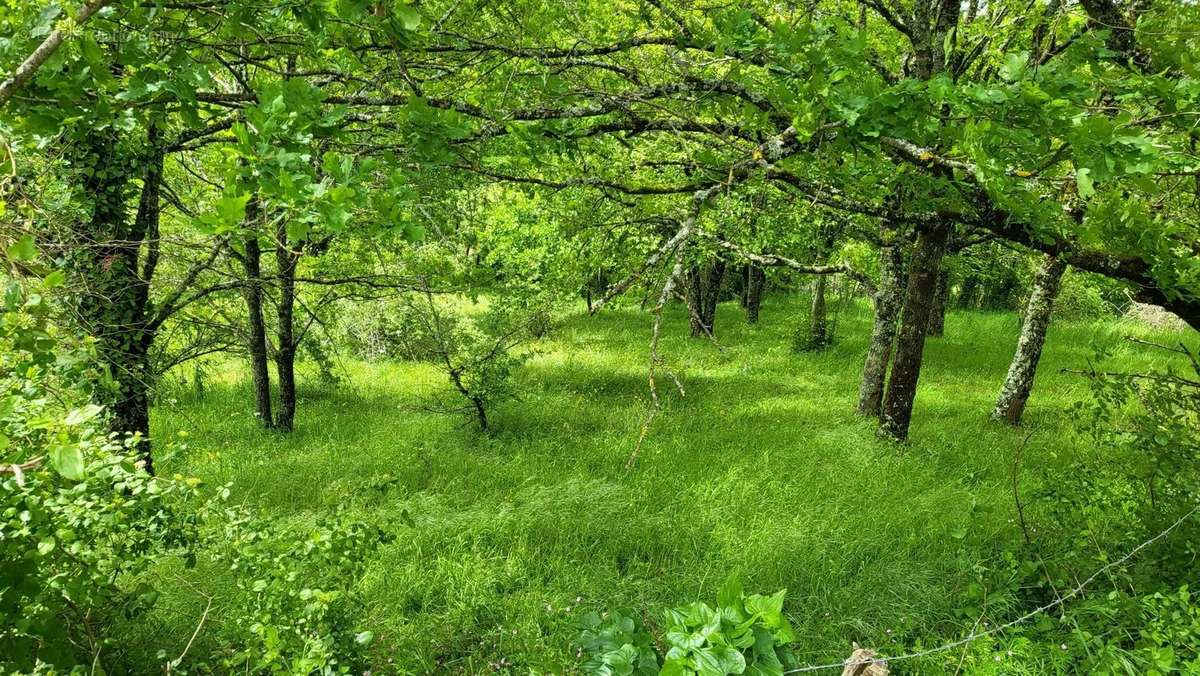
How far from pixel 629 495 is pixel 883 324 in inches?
189

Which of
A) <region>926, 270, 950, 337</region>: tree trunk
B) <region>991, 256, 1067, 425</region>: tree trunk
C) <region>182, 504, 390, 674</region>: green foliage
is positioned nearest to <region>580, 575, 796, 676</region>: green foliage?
<region>182, 504, 390, 674</region>: green foliage

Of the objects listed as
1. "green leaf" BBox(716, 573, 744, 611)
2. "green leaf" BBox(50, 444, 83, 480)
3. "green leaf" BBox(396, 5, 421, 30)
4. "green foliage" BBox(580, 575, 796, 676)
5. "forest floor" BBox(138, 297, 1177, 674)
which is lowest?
"forest floor" BBox(138, 297, 1177, 674)

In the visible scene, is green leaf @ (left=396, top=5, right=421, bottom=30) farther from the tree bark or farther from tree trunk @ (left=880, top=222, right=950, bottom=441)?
tree trunk @ (left=880, top=222, right=950, bottom=441)

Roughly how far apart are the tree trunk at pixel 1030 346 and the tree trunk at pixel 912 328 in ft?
7.83

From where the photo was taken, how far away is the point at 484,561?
15.4ft

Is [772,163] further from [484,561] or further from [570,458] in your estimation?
[570,458]

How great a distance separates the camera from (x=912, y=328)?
22.9ft

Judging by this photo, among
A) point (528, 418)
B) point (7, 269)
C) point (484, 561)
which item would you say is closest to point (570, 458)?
point (528, 418)

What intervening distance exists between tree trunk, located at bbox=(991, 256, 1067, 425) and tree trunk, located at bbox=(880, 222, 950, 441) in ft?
7.83

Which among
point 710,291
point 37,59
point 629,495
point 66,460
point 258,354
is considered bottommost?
point 629,495

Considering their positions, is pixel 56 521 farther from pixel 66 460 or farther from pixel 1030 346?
pixel 1030 346

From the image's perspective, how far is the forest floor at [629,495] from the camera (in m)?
3.98

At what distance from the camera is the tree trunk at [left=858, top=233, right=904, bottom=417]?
8.33 m

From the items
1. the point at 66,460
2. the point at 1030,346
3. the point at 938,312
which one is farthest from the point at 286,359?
the point at 938,312
